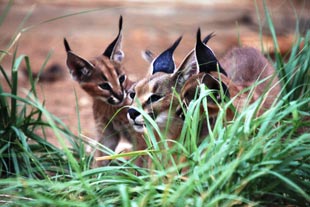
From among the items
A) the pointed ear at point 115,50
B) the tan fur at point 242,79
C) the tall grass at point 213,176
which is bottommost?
the tall grass at point 213,176

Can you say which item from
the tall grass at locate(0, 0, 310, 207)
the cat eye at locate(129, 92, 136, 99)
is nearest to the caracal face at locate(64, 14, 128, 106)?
the cat eye at locate(129, 92, 136, 99)

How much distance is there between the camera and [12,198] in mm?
4164

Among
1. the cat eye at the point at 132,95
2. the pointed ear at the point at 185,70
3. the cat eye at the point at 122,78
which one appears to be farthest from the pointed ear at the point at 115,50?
the pointed ear at the point at 185,70

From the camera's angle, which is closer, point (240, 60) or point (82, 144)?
point (82, 144)

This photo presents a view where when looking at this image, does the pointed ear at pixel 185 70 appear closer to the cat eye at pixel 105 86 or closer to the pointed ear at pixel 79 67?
the cat eye at pixel 105 86

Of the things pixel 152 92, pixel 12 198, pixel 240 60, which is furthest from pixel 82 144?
pixel 240 60

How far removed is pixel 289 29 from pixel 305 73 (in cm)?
523

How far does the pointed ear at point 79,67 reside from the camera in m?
5.59

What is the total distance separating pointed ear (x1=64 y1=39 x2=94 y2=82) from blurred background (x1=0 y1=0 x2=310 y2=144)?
304 centimetres

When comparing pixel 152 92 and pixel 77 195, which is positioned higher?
pixel 152 92

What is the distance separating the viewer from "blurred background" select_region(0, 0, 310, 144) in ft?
31.8

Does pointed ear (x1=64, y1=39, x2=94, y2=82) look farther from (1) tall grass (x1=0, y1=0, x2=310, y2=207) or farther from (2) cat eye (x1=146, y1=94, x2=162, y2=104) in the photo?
(1) tall grass (x1=0, y1=0, x2=310, y2=207)

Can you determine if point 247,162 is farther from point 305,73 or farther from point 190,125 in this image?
point 305,73

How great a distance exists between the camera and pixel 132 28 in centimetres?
1113
